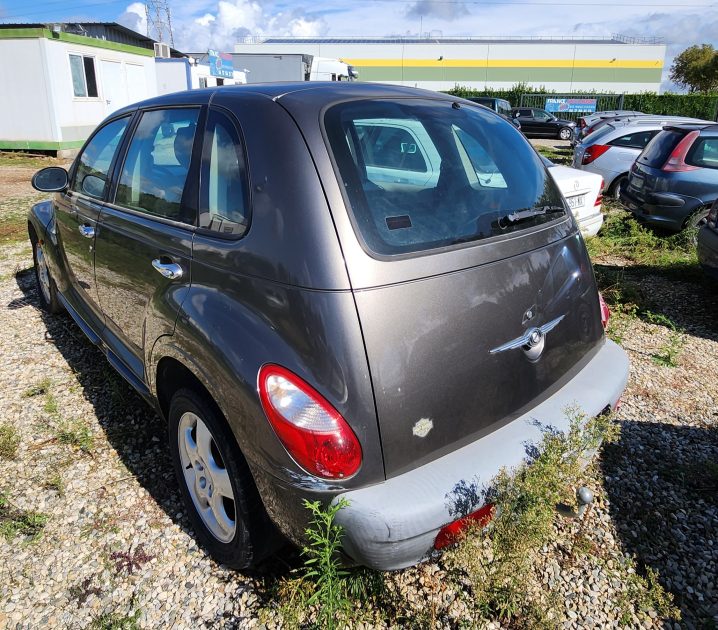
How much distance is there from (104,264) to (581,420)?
2500 mm

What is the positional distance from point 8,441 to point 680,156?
819cm

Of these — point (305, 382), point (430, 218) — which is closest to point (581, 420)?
point (430, 218)

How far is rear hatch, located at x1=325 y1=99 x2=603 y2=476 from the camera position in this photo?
70.9 inches

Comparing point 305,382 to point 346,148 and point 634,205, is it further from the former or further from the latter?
point 634,205

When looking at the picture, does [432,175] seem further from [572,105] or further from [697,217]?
[572,105]

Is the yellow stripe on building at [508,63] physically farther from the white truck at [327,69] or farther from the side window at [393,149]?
the side window at [393,149]

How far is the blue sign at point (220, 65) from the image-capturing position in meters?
26.6

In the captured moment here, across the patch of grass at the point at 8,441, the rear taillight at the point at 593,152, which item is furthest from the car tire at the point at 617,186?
the patch of grass at the point at 8,441

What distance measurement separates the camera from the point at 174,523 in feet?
8.57

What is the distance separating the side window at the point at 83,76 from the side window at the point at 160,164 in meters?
16.3

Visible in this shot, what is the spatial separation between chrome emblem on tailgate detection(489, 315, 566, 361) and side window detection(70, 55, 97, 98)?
18.1 metres

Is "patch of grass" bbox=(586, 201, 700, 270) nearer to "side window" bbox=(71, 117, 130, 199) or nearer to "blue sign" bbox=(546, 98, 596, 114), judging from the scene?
"side window" bbox=(71, 117, 130, 199)

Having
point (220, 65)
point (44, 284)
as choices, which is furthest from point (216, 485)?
point (220, 65)

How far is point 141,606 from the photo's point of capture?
219cm
